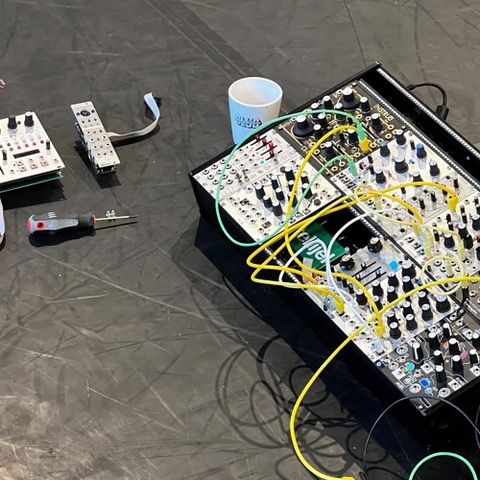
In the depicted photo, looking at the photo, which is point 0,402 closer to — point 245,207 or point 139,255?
point 139,255

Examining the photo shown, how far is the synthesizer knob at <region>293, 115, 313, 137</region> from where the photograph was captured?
2064 mm

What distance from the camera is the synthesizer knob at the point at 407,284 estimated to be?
1836 mm

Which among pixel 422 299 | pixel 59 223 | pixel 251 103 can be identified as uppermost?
pixel 422 299

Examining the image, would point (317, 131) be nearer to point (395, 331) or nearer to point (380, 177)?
point (380, 177)

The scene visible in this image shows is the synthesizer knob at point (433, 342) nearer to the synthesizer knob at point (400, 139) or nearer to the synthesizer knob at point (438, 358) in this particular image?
the synthesizer knob at point (438, 358)

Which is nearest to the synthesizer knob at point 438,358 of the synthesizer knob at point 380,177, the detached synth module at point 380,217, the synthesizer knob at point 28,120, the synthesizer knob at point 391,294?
the detached synth module at point 380,217

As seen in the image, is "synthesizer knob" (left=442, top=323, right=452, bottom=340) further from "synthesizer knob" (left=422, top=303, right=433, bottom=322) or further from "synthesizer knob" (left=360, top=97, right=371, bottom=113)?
"synthesizer knob" (left=360, top=97, right=371, bottom=113)

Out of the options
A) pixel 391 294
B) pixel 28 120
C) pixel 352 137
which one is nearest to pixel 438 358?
pixel 391 294

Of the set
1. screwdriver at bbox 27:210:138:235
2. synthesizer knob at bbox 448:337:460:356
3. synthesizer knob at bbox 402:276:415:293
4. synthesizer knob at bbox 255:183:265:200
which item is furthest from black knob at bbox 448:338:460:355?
screwdriver at bbox 27:210:138:235

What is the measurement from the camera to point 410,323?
179 cm

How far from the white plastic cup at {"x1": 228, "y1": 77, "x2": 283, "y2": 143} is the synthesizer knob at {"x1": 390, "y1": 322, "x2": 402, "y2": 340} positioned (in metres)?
0.56

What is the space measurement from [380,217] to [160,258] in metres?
0.42

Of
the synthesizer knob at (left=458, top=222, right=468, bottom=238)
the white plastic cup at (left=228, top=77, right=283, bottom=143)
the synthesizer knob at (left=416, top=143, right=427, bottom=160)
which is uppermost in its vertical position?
the synthesizer knob at (left=416, top=143, right=427, bottom=160)

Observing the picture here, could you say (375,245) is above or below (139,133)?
above
